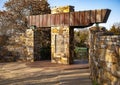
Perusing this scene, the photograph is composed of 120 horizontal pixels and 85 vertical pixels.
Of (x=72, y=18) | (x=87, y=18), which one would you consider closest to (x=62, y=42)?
(x=72, y=18)

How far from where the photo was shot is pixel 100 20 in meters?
13.5

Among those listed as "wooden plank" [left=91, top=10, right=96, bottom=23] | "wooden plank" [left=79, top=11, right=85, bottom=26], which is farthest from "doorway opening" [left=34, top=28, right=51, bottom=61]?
"wooden plank" [left=91, top=10, right=96, bottom=23]

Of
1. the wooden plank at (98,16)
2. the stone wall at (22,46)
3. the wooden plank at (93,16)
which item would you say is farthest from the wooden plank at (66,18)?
the stone wall at (22,46)

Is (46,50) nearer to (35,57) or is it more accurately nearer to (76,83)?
(35,57)

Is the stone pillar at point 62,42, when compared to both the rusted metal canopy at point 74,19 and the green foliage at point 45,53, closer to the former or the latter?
the rusted metal canopy at point 74,19

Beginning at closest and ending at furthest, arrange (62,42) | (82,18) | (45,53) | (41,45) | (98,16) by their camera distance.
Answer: (98,16), (82,18), (62,42), (41,45), (45,53)

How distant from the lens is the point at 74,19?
47.3 ft

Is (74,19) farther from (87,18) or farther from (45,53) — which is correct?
(45,53)

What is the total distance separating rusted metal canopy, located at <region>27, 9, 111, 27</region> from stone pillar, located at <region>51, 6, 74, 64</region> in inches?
12.5

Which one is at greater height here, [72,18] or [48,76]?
[72,18]

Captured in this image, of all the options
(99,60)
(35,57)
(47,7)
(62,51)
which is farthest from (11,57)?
(99,60)

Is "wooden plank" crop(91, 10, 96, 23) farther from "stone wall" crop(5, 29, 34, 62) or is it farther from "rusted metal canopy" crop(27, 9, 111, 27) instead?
"stone wall" crop(5, 29, 34, 62)

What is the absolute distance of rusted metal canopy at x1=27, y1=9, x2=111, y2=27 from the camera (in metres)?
13.5

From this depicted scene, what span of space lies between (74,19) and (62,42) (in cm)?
162
